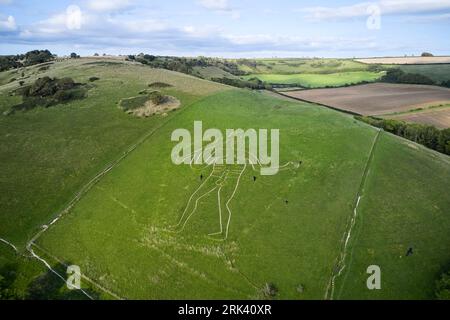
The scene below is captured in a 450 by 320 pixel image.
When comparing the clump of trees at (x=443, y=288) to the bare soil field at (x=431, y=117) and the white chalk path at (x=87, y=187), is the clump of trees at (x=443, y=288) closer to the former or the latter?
the white chalk path at (x=87, y=187)

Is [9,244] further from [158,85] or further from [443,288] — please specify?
[158,85]

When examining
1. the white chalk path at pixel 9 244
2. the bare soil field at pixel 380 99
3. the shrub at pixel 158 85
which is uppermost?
the shrub at pixel 158 85

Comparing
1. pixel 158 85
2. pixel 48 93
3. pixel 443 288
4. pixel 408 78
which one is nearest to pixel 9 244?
pixel 443 288

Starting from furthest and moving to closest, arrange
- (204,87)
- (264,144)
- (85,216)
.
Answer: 1. (204,87)
2. (264,144)
3. (85,216)

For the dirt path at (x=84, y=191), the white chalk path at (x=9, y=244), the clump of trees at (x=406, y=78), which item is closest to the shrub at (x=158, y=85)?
the dirt path at (x=84, y=191)
